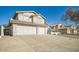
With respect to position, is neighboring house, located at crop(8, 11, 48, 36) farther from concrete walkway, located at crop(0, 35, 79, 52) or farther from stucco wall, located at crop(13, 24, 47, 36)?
concrete walkway, located at crop(0, 35, 79, 52)

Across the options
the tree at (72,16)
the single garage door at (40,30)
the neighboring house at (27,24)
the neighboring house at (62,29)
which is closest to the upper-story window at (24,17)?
the neighboring house at (27,24)

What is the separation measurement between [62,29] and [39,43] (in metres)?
1.04

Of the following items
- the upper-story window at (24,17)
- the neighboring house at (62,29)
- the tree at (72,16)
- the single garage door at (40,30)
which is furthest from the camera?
the single garage door at (40,30)

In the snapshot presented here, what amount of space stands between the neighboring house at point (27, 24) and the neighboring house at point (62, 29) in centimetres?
33

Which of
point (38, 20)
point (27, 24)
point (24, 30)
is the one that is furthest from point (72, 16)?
point (24, 30)

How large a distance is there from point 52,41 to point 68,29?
30.5 inches

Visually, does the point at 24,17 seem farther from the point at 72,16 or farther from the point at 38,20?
the point at 72,16

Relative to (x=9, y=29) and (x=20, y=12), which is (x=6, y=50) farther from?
(x=20, y=12)

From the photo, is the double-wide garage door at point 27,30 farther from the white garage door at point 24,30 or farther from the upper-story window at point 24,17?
the upper-story window at point 24,17

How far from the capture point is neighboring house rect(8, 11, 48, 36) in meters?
4.67

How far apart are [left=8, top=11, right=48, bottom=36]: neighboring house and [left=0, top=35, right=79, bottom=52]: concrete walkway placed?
201 millimetres

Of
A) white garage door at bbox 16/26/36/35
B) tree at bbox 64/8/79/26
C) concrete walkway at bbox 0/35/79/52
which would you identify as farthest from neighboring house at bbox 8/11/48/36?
tree at bbox 64/8/79/26

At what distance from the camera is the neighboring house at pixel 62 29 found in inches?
181

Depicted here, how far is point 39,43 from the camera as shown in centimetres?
449
